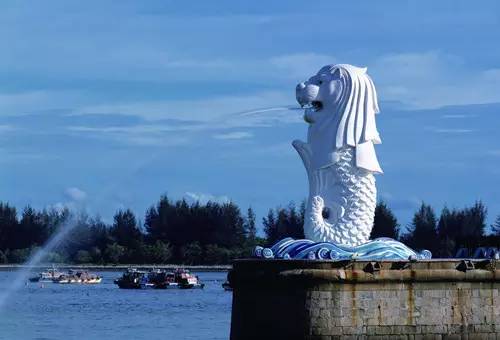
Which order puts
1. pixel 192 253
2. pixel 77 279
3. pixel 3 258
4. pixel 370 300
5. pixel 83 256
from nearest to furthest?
pixel 370 300 → pixel 77 279 → pixel 192 253 → pixel 3 258 → pixel 83 256

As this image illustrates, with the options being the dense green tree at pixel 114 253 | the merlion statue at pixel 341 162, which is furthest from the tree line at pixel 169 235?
the merlion statue at pixel 341 162

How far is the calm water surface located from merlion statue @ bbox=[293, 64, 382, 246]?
13.7m

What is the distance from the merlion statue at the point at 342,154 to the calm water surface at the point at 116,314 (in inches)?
538

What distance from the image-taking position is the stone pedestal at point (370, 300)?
35.0m

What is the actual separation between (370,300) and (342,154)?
3.97m

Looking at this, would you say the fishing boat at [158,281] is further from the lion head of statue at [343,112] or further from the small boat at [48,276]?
the lion head of statue at [343,112]

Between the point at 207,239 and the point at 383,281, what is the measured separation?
81075mm

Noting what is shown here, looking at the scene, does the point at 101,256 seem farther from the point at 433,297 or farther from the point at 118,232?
the point at 433,297

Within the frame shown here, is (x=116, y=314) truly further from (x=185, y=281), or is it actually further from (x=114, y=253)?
(x=114, y=253)

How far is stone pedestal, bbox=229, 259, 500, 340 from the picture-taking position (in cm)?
3503

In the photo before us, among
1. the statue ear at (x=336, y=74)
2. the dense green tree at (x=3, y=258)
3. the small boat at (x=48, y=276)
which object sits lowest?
the statue ear at (x=336, y=74)

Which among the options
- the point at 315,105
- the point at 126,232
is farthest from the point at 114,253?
the point at 315,105

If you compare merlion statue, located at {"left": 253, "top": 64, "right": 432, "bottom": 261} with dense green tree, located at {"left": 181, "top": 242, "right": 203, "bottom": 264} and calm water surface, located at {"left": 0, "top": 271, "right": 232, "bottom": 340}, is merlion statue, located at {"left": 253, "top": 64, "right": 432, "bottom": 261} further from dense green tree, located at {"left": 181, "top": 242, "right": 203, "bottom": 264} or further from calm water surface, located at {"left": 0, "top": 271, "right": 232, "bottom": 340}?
dense green tree, located at {"left": 181, "top": 242, "right": 203, "bottom": 264}

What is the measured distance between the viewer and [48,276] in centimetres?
11994
